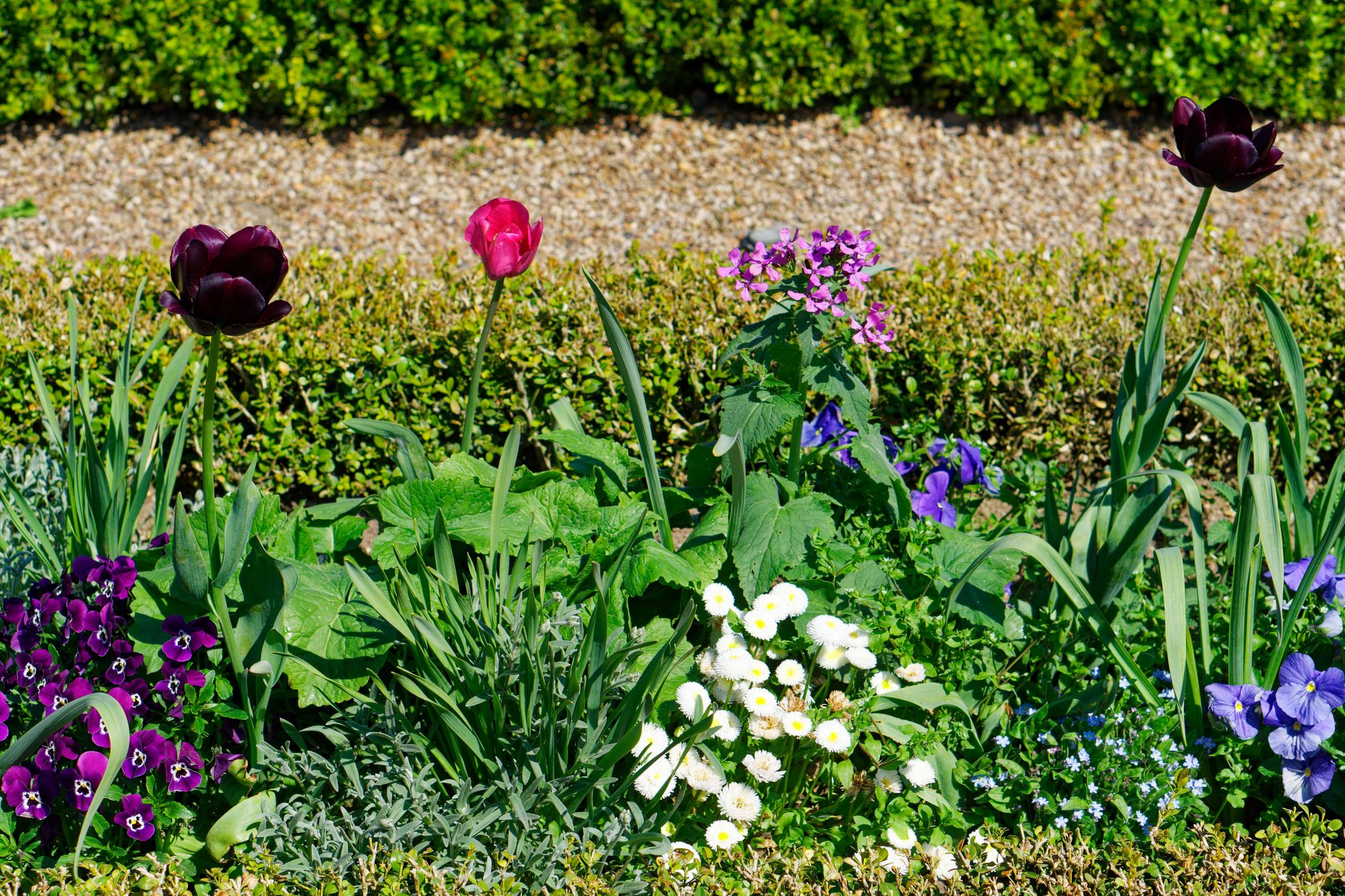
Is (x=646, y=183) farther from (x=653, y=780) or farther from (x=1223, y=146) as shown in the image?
(x=653, y=780)

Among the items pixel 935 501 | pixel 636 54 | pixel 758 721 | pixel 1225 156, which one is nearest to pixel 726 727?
pixel 758 721

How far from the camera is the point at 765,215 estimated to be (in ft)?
18.6

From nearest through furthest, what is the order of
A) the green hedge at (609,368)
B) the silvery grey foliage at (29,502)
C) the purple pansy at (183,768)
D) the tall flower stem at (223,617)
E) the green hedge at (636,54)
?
1. the tall flower stem at (223,617)
2. the purple pansy at (183,768)
3. the silvery grey foliage at (29,502)
4. the green hedge at (609,368)
5. the green hedge at (636,54)

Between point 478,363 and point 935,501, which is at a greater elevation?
point 478,363

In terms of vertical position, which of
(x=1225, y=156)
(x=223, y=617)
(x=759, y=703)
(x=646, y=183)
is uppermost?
(x=1225, y=156)

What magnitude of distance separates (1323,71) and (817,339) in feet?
17.8

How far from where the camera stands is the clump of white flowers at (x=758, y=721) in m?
2.23

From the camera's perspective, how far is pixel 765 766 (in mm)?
2266

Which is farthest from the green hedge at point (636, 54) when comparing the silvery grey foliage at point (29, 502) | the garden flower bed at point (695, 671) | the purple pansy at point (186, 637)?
the purple pansy at point (186, 637)

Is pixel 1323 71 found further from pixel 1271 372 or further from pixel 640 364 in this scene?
pixel 640 364

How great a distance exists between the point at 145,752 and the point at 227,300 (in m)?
1.02

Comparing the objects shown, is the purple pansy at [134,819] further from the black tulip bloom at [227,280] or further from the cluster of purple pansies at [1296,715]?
the cluster of purple pansies at [1296,715]

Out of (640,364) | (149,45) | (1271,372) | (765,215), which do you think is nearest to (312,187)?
(149,45)

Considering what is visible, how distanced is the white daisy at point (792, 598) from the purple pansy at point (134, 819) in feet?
4.49
